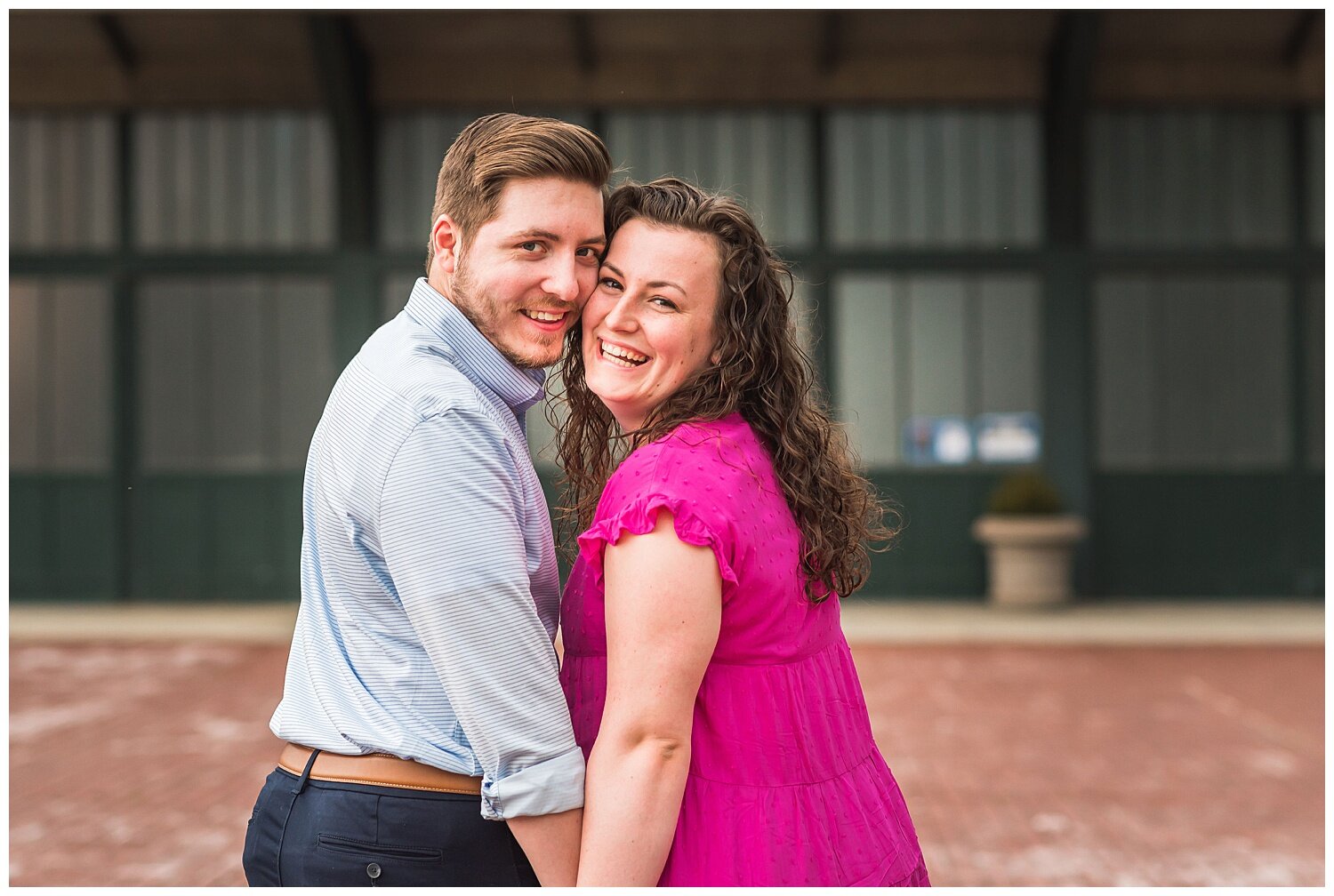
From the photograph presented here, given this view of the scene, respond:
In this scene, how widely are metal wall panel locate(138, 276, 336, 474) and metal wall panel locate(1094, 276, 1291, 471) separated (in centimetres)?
730

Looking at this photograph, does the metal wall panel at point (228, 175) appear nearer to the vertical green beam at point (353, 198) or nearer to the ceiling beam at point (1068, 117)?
the vertical green beam at point (353, 198)

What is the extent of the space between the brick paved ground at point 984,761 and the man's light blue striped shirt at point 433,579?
3324mm

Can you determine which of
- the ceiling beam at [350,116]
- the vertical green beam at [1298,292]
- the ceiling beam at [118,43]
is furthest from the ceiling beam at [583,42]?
the vertical green beam at [1298,292]

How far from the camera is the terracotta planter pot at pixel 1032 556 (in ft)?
35.8

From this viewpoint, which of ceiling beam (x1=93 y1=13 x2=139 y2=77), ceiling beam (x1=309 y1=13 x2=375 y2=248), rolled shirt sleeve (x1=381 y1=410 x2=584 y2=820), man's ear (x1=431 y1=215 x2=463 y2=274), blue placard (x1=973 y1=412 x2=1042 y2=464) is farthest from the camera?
blue placard (x1=973 y1=412 x2=1042 y2=464)

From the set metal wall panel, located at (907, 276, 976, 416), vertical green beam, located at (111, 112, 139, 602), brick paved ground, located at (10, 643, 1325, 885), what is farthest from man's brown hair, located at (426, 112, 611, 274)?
vertical green beam, located at (111, 112, 139, 602)

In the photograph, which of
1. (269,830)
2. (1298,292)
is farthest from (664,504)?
(1298,292)

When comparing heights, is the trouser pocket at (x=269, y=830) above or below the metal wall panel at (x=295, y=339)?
below

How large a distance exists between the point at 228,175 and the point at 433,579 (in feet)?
37.3

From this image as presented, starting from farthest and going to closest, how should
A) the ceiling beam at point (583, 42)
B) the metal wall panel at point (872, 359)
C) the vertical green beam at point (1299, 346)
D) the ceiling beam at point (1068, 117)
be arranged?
1. the metal wall panel at point (872, 359)
2. the vertical green beam at point (1299, 346)
3. the ceiling beam at point (583, 42)
4. the ceiling beam at point (1068, 117)

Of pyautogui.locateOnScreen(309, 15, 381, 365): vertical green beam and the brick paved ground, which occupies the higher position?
pyautogui.locateOnScreen(309, 15, 381, 365): vertical green beam

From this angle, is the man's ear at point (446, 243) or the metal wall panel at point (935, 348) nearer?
the man's ear at point (446, 243)

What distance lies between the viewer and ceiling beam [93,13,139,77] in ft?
37.9

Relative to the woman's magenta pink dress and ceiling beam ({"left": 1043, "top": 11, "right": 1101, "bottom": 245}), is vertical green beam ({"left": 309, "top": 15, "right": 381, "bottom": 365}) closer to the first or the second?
ceiling beam ({"left": 1043, "top": 11, "right": 1101, "bottom": 245})
